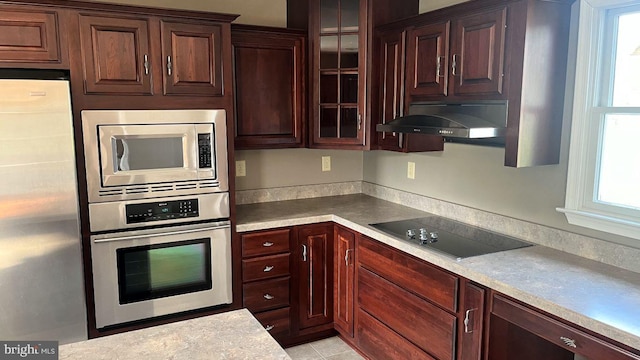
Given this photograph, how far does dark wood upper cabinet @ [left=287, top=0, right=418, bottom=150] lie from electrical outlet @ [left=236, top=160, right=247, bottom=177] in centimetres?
58

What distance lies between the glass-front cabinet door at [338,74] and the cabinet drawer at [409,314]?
0.95 metres

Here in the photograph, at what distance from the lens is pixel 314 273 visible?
123 inches

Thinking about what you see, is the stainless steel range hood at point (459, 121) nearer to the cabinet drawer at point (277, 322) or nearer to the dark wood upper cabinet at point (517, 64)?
the dark wood upper cabinet at point (517, 64)

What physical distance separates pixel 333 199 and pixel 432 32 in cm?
152

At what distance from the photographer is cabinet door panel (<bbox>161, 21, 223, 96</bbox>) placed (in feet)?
8.54

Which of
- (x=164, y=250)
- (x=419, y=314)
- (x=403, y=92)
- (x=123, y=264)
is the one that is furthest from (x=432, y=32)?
(x=123, y=264)

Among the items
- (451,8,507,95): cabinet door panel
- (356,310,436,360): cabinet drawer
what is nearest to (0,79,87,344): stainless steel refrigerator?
(356,310,436,360): cabinet drawer

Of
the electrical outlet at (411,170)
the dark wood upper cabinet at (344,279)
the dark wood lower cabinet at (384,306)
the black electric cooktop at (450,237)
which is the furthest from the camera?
the electrical outlet at (411,170)

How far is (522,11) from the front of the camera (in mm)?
2094

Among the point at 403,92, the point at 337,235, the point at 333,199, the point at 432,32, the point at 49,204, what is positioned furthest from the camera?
the point at 333,199

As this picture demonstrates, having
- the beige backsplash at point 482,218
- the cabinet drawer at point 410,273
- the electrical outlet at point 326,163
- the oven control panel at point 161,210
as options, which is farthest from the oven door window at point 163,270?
the electrical outlet at point 326,163

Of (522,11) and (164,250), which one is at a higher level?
(522,11)

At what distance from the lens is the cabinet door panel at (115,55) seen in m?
2.43

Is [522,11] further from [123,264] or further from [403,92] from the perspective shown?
[123,264]
